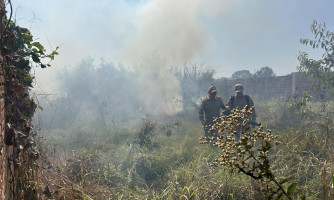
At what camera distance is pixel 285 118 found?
7.82m

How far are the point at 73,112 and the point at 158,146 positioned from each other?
12.1 metres

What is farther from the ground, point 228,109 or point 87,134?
point 228,109

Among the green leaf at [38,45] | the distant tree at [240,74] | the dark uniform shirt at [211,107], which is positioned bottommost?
the dark uniform shirt at [211,107]

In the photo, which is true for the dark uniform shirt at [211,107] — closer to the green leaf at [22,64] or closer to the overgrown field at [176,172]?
the overgrown field at [176,172]

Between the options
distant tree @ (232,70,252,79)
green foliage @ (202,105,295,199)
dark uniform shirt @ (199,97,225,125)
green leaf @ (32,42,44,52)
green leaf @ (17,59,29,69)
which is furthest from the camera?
distant tree @ (232,70,252,79)

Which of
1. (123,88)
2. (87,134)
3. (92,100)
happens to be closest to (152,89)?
(123,88)

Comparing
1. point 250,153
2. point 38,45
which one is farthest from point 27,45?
point 250,153

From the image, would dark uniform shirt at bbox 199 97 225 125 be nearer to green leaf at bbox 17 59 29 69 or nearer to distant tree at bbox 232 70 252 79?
green leaf at bbox 17 59 29 69

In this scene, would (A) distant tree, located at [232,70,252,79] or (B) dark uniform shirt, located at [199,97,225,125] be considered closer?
(B) dark uniform shirt, located at [199,97,225,125]

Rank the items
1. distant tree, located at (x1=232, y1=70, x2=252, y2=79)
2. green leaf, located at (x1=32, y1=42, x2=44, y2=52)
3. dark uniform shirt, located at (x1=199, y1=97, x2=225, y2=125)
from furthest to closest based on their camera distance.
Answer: distant tree, located at (x1=232, y1=70, x2=252, y2=79) < dark uniform shirt, located at (x1=199, y1=97, x2=225, y2=125) < green leaf, located at (x1=32, y1=42, x2=44, y2=52)

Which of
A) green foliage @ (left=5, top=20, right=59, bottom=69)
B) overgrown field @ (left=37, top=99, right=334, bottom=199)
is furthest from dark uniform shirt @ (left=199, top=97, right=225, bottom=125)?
green foliage @ (left=5, top=20, right=59, bottom=69)

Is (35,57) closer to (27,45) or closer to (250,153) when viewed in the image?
(27,45)

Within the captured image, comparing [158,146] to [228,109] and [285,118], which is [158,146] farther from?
[285,118]

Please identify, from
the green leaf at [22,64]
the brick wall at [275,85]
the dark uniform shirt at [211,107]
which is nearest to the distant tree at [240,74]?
the brick wall at [275,85]
